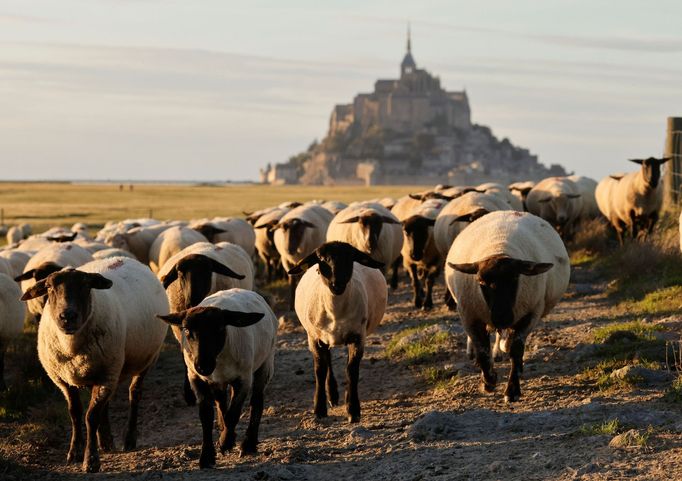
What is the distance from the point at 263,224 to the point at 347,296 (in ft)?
37.0

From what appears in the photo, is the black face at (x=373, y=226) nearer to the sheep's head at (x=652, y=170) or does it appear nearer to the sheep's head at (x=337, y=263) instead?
the sheep's head at (x=337, y=263)

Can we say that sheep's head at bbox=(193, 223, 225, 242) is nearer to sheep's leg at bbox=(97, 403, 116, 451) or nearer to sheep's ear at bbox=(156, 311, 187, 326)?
sheep's leg at bbox=(97, 403, 116, 451)

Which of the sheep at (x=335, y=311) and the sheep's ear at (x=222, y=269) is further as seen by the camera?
the sheep's ear at (x=222, y=269)

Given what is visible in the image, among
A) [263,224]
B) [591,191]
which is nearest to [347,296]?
[263,224]

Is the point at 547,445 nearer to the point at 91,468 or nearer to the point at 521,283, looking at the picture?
the point at 521,283

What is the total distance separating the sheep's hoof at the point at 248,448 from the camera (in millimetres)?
8547

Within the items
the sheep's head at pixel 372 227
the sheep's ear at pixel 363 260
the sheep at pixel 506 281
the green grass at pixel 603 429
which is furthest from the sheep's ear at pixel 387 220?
the green grass at pixel 603 429

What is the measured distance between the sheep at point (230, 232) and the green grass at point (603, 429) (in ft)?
40.0

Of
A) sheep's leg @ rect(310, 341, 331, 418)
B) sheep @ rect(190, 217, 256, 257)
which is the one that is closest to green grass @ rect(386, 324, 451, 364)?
sheep's leg @ rect(310, 341, 331, 418)

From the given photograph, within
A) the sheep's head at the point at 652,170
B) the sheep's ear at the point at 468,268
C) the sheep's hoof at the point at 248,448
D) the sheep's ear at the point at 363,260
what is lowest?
the sheep's hoof at the point at 248,448

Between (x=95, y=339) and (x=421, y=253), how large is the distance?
8365mm

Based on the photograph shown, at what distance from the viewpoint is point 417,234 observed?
16.3m

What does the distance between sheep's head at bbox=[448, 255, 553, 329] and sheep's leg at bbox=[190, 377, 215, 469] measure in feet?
9.12

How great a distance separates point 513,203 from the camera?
20750mm
